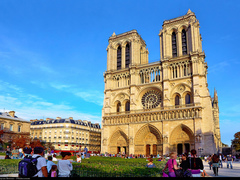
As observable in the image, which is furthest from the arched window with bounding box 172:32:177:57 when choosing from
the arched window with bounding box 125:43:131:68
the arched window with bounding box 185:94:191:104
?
the arched window with bounding box 125:43:131:68

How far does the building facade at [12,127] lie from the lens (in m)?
39.6

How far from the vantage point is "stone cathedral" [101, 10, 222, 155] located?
3334 cm

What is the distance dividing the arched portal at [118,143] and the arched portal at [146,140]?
2.34 metres

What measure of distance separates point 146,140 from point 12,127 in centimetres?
2538

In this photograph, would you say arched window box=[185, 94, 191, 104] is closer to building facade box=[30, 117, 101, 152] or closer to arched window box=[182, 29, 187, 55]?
arched window box=[182, 29, 187, 55]

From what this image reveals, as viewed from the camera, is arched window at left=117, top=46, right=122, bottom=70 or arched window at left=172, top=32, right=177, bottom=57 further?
arched window at left=117, top=46, right=122, bottom=70

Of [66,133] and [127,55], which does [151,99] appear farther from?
[66,133]

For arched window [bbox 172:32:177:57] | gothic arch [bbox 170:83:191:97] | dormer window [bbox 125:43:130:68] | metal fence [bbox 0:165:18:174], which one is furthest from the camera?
dormer window [bbox 125:43:130:68]

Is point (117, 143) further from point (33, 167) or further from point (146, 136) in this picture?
point (33, 167)

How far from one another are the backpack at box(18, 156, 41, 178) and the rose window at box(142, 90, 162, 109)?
3433 cm

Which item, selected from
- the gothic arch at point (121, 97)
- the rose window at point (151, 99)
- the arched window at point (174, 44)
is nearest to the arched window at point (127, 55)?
the gothic arch at point (121, 97)

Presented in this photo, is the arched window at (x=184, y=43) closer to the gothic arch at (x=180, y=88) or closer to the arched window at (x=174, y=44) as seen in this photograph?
the arched window at (x=174, y=44)

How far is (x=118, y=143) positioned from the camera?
3931cm

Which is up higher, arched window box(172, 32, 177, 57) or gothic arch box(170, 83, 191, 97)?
arched window box(172, 32, 177, 57)
